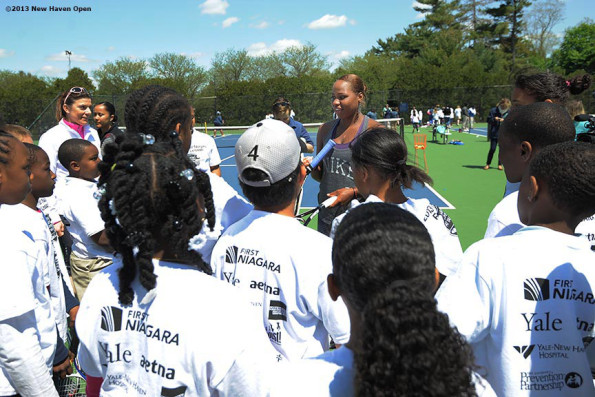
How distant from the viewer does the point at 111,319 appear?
1.65 m

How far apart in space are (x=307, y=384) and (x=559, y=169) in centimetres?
135

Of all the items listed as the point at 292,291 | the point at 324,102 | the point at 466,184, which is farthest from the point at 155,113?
the point at 324,102

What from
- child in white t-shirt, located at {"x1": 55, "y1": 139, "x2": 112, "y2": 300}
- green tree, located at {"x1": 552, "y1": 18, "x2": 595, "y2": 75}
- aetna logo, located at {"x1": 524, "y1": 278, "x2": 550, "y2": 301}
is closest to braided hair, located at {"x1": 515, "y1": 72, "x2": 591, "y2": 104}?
aetna logo, located at {"x1": 524, "y1": 278, "x2": 550, "y2": 301}

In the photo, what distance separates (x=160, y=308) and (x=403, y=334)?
34.9 inches

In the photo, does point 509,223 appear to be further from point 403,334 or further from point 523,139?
point 403,334

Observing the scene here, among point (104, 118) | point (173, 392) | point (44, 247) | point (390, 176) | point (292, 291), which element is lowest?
point (173, 392)

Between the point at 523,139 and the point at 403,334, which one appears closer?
the point at 403,334

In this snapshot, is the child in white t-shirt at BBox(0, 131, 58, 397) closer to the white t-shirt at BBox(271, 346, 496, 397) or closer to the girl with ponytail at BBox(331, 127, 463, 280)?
the white t-shirt at BBox(271, 346, 496, 397)

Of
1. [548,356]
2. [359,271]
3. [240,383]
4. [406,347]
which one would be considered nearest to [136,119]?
[240,383]

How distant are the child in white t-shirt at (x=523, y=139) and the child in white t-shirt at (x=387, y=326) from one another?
1.39m

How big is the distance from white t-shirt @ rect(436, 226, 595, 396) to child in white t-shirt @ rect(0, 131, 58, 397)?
1.80 metres

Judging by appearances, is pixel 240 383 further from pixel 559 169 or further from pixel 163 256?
pixel 559 169

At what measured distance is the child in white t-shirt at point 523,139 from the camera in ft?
8.42

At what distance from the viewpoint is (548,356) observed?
1.77 m
